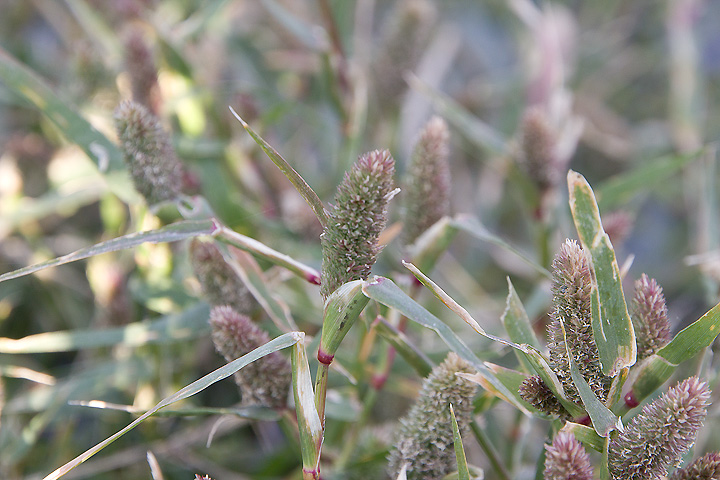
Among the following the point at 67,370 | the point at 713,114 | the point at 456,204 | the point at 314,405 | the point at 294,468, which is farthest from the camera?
the point at 713,114

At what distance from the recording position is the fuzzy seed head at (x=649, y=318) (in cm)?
65

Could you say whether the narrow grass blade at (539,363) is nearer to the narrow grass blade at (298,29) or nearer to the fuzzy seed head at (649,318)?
the fuzzy seed head at (649,318)

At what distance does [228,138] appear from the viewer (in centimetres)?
137

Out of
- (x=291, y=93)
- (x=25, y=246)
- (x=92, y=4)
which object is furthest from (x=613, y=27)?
(x=25, y=246)

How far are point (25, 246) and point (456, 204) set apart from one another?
1.09 meters

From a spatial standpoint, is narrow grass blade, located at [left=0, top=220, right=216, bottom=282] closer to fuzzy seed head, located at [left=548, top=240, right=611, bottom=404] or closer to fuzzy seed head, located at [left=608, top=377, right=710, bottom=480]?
fuzzy seed head, located at [left=548, top=240, right=611, bottom=404]

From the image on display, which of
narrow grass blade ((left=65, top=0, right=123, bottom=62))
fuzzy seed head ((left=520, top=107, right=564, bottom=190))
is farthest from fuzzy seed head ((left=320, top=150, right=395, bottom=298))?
narrow grass blade ((left=65, top=0, right=123, bottom=62))

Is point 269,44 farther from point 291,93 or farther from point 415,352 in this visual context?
point 415,352

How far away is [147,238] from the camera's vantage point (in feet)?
2.28

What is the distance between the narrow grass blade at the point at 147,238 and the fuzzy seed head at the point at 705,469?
22.2 inches

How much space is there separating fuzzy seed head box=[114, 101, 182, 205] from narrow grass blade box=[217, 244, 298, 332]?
12 centimetres

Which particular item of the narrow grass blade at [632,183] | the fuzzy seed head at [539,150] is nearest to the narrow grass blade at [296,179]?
the fuzzy seed head at [539,150]

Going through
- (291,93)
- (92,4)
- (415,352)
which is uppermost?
(92,4)

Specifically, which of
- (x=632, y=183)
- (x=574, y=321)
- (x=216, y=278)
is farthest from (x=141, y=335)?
(x=632, y=183)
